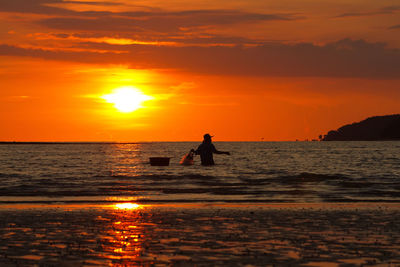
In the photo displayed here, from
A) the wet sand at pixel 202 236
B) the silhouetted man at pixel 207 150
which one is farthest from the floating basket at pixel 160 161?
the wet sand at pixel 202 236

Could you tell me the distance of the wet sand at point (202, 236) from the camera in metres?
13.3

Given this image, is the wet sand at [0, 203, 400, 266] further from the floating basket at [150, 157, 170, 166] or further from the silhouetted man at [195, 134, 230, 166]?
the floating basket at [150, 157, 170, 166]

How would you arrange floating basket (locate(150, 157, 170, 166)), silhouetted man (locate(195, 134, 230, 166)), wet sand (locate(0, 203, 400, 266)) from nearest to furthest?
1. wet sand (locate(0, 203, 400, 266))
2. silhouetted man (locate(195, 134, 230, 166))
3. floating basket (locate(150, 157, 170, 166))

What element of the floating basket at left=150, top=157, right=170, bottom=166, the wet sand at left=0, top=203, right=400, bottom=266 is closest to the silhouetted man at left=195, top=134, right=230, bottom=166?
the floating basket at left=150, top=157, right=170, bottom=166

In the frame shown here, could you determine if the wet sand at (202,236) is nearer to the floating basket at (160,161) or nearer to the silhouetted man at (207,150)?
the silhouetted man at (207,150)

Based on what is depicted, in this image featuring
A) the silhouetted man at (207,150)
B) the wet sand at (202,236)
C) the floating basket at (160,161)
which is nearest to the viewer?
the wet sand at (202,236)

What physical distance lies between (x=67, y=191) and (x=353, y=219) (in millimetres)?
19211

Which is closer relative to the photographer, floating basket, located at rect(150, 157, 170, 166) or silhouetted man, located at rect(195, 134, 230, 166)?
silhouetted man, located at rect(195, 134, 230, 166)

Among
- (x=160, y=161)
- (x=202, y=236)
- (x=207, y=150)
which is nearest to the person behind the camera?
(x=202, y=236)

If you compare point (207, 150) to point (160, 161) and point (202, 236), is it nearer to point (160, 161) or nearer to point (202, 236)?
point (160, 161)

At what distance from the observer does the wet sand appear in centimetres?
1326

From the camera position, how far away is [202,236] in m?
16.5

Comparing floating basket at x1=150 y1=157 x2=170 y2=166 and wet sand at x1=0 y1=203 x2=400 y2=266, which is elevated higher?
floating basket at x1=150 y1=157 x2=170 y2=166

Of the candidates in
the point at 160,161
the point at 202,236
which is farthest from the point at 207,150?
the point at 202,236
